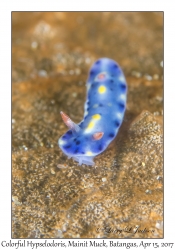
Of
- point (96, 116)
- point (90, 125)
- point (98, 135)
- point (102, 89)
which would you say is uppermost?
point (102, 89)

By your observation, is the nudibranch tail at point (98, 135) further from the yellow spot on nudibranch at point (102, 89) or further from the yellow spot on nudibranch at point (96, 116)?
the yellow spot on nudibranch at point (102, 89)

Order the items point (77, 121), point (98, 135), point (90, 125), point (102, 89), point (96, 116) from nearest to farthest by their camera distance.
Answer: point (98, 135), point (90, 125), point (96, 116), point (102, 89), point (77, 121)

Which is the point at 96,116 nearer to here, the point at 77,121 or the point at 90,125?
the point at 90,125

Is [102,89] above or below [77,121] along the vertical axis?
above

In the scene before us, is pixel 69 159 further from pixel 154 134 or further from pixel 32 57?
pixel 32 57

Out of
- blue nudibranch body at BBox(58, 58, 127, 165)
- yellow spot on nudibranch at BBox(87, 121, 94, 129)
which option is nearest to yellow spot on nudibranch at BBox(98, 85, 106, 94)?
blue nudibranch body at BBox(58, 58, 127, 165)

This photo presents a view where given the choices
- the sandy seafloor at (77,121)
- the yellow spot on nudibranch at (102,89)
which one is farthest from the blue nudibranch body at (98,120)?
the sandy seafloor at (77,121)

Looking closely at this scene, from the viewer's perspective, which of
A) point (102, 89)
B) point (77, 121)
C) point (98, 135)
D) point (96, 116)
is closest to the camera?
point (98, 135)

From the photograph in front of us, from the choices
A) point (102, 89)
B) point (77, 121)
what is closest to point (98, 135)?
point (102, 89)
